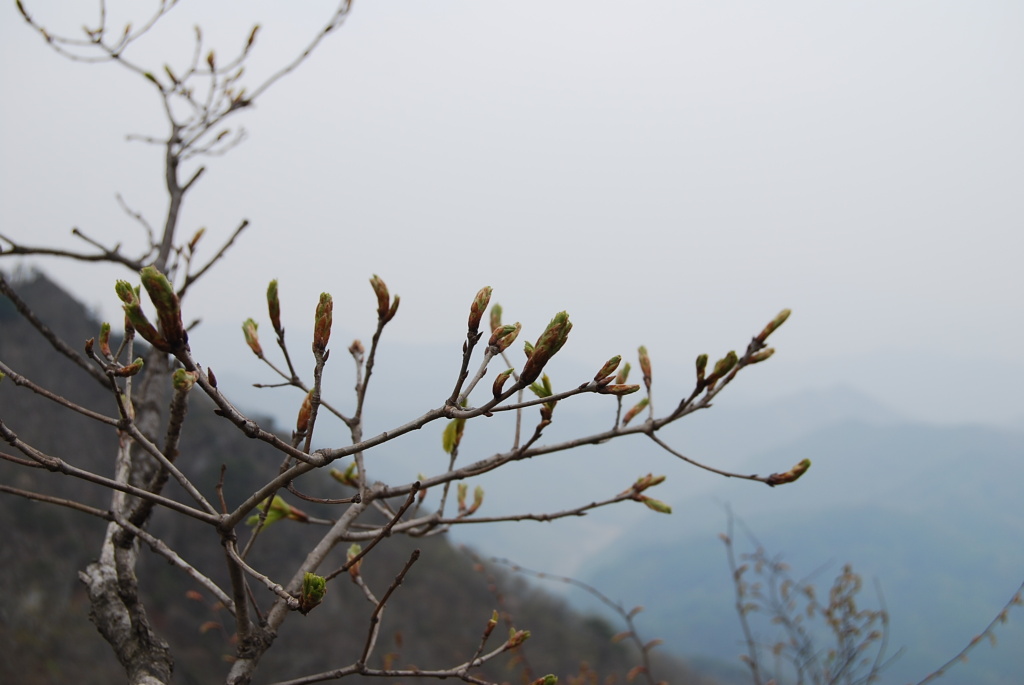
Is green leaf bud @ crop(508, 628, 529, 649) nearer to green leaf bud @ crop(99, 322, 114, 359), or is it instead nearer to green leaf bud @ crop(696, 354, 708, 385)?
green leaf bud @ crop(696, 354, 708, 385)

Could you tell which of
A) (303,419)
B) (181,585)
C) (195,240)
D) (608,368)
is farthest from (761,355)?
(181,585)

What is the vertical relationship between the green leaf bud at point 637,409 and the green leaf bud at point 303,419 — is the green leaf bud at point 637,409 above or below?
above

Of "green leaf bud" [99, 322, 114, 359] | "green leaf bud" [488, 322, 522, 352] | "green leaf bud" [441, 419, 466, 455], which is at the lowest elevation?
"green leaf bud" [488, 322, 522, 352]

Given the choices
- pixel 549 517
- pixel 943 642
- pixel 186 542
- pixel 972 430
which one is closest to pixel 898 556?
pixel 972 430

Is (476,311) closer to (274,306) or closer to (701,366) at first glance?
(274,306)

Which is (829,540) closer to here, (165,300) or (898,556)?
(898,556)

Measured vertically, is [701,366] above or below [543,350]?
above

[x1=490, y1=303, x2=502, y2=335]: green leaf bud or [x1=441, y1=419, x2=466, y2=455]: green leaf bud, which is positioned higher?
[x1=490, y1=303, x2=502, y2=335]: green leaf bud

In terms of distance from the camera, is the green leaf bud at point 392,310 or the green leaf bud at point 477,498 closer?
the green leaf bud at point 392,310

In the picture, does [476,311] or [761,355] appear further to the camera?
[761,355]

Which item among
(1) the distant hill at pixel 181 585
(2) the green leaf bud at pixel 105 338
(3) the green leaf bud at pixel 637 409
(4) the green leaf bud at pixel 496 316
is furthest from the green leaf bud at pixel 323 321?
(1) the distant hill at pixel 181 585

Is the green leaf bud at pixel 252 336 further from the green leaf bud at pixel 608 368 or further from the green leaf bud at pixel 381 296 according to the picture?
the green leaf bud at pixel 608 368

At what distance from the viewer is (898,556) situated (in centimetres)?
5006

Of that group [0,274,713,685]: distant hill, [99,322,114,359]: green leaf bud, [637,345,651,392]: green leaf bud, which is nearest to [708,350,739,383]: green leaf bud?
[637,345,651,392]: green leaf bud
